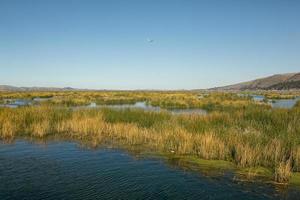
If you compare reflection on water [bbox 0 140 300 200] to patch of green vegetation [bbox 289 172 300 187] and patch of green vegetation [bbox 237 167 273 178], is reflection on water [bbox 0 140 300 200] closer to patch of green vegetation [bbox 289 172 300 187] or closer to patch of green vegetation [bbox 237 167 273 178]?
patch of green vegetation [bbox 289 172 300 187]

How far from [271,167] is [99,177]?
21.1 ft

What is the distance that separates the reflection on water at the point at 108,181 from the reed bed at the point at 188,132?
6.11 feet

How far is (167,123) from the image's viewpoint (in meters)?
17.8

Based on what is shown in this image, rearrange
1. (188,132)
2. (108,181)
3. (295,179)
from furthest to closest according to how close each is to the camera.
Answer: (188,132), (295,179), (108,181)

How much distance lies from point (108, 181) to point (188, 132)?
6079mm

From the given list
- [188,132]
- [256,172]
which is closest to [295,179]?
[256,172]

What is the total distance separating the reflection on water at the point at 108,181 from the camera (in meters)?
8.88

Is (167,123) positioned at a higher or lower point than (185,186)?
higher

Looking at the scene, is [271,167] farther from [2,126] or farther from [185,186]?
[2,126]

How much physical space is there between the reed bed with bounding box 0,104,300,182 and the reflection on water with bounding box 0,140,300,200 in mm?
1861

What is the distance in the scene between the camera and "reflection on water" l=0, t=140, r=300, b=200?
350 inches

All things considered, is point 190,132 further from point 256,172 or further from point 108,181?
point 108,181

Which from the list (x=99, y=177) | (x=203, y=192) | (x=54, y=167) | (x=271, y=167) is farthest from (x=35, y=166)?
(x=271, y=167)

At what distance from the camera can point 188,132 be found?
1496 cm
